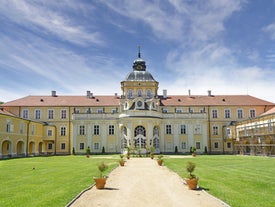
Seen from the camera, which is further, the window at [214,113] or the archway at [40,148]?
the window at [214,113]

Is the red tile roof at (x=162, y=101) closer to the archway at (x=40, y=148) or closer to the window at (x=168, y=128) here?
the window at (x=168, y=128)

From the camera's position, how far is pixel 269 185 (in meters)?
12.8

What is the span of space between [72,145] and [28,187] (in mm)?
34584

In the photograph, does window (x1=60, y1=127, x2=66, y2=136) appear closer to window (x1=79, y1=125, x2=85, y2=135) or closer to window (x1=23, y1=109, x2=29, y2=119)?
window (x1=79, y1=125, x2=85, y2=135)

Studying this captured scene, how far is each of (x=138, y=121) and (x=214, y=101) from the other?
16.4 metres

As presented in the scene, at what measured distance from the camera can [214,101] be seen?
168 ft

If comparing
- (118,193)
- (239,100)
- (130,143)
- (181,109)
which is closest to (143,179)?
(118,193)

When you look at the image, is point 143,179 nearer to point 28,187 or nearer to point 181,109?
point 28,187

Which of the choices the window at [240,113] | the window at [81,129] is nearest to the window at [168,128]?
the window at [240,113]

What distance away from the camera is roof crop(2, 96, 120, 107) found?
49812 millimetres

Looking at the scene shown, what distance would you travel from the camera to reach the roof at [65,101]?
49.8 m

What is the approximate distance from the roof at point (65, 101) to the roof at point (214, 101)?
392 inches

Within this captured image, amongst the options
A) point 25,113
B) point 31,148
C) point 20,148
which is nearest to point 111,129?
point 31,148

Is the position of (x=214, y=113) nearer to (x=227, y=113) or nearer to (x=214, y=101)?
(x=227, y=113)
